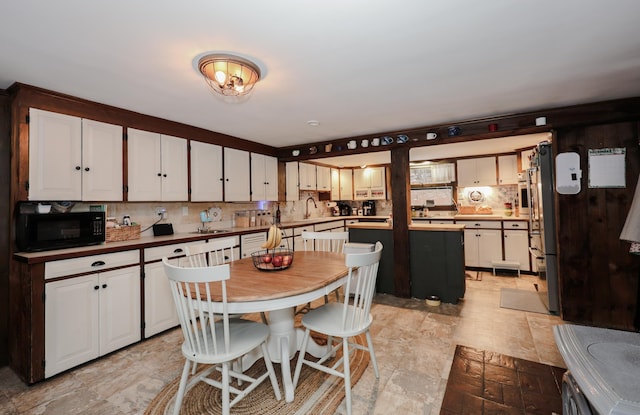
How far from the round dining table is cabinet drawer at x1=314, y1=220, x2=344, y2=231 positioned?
2.90 metres

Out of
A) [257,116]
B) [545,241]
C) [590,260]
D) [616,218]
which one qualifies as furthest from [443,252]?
[257,116]

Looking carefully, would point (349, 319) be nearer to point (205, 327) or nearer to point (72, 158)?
point (205, 327)

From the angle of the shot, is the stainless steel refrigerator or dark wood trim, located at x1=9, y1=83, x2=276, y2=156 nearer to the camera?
dark wood trim, located at x1=9, y1=83, x2=276, y2=156

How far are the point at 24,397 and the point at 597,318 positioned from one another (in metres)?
4.94

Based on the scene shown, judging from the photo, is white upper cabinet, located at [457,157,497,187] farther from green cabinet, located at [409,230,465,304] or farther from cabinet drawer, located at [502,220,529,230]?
green cabinet, located at [409,230,465,304]

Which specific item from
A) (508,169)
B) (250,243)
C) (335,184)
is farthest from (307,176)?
(508,169)

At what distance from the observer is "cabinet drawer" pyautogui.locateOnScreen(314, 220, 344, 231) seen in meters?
5.46

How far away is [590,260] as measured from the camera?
118 inches

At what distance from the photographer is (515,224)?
15.8ft

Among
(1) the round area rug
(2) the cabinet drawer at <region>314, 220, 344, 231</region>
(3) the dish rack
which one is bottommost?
(1) the round area rug

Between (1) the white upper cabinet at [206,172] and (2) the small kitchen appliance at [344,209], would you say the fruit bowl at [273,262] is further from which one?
(2) the small kitchen appliance at [344,209]

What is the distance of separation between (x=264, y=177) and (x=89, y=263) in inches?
103

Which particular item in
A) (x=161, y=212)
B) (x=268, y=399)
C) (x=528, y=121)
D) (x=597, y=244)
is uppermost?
(x=528, y=121)

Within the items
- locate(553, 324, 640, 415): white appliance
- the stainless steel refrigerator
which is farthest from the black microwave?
the stainless steel refrigerator
